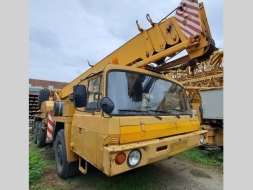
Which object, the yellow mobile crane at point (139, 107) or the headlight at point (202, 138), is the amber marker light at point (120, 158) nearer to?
the yellow mobile crane at point (139, 107)

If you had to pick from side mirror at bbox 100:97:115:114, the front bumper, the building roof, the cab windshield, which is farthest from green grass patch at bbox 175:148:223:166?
the building roof

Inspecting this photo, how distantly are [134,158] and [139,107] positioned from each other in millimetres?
744

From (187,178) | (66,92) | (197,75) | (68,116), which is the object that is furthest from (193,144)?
(197,75)

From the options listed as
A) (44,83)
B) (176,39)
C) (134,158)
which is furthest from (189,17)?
(44,83)

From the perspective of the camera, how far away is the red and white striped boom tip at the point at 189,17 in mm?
2779

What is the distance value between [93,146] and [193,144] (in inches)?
66.0

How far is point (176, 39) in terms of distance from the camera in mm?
2977

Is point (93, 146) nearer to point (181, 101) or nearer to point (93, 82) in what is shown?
point (93, 82)

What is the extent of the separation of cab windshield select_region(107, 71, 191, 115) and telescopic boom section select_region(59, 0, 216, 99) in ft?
1.13

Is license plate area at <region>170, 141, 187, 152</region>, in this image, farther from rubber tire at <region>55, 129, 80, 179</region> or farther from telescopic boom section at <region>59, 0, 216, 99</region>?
rubber tire at <region>55, 129, 80, 179</region>

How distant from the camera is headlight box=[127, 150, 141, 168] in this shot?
6.53 feet

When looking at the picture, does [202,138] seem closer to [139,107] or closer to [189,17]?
[139,107]

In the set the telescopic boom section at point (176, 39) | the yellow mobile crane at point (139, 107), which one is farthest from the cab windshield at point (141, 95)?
the telescopic boom section at point (176, 39)

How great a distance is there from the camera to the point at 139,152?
6.79 ft
